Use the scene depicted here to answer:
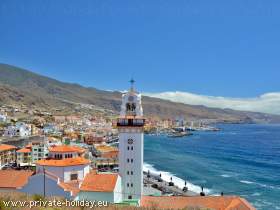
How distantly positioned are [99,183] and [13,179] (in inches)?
272

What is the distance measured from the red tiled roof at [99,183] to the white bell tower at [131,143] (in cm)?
264

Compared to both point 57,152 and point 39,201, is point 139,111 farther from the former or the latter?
point 39,201

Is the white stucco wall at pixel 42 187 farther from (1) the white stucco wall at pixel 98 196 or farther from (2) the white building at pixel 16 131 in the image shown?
(2) the white building at pixel 16 131

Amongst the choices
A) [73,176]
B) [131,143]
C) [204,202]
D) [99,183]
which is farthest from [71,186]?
[204,202]

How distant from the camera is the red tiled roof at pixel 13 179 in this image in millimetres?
28500

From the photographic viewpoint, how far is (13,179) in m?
29.1

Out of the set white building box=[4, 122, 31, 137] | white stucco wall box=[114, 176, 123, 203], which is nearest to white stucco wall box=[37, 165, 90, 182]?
white stucco wall box=[114, 176, 123, 203]

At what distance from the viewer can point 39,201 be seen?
1711 centimetres

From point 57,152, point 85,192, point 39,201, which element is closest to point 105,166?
point 57,152

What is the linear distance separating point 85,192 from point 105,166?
4166 centimetres

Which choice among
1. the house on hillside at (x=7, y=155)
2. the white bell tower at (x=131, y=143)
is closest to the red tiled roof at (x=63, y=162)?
the white bell tower at (x=131, y=143)

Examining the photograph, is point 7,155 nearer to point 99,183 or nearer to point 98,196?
point 99,183

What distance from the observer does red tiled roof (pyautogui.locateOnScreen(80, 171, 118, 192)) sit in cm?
2714

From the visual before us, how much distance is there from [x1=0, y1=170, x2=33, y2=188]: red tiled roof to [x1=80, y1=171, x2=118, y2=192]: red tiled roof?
4.79 metres
